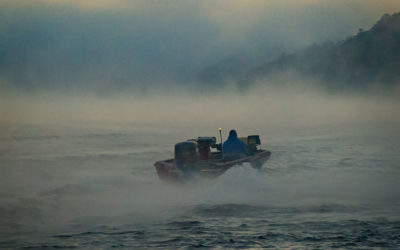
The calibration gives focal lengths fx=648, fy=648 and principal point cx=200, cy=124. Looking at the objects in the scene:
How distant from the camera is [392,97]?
15225 cm

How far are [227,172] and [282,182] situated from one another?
391 centimetres

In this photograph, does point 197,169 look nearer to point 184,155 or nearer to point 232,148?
point 184,155

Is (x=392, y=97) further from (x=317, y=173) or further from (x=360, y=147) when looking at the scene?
(x=317, y=173)

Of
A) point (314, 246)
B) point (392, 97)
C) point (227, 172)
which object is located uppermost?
point (392, 97)

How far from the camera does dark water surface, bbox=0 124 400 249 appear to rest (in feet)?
64.6

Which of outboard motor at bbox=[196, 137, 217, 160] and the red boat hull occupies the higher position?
outboard motor at bbox=[196, 137, 217, 160]

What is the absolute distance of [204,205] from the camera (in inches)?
1014

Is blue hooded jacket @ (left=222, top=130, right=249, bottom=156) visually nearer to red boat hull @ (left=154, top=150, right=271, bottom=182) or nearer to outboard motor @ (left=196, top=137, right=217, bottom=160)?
red boat hull @ (left=154, top=150, right=271, bottom=182)

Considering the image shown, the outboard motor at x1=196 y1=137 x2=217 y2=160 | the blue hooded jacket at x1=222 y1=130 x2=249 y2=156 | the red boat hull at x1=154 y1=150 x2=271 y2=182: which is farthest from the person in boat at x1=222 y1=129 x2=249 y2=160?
the outboard motor at x1=196 y1=137 x2=217 y2=160

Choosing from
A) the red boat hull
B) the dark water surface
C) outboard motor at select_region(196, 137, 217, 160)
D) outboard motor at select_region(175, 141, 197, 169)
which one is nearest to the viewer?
the dark water surface

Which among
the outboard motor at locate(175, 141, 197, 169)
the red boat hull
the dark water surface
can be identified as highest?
the outboard motor at locate(175, 141, 197, 169)

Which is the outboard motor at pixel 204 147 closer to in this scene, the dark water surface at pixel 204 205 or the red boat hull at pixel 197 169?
the red boat hull at pixel 197 169

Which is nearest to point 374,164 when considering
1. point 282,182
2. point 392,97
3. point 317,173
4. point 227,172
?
point 317,173

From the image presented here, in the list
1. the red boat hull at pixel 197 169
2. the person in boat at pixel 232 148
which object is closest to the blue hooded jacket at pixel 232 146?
the person in boat at pixel 232 148
